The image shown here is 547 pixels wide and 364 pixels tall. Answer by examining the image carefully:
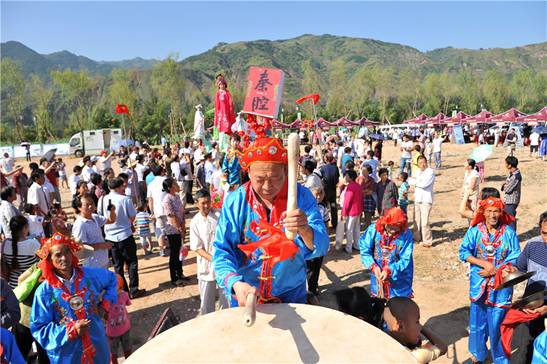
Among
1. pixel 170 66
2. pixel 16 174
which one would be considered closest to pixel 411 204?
pixel 16 174

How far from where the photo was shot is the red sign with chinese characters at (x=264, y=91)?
13.5ft

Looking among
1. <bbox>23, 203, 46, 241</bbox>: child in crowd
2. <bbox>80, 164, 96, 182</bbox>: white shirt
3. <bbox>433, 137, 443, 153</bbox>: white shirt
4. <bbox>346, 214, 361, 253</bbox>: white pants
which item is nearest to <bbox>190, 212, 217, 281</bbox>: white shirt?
<bbox>23, 203, 46, 241</bbox>: child in crowd

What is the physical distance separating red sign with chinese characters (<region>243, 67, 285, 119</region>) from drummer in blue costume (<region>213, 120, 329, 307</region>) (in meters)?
1.98

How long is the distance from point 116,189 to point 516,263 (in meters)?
5.74

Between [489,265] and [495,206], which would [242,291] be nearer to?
[489,265]

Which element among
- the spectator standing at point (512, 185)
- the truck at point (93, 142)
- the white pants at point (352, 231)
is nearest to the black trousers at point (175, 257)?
the white pants at point (352, 231)

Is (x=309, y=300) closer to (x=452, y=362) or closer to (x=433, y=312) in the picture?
(x=452, y=362)

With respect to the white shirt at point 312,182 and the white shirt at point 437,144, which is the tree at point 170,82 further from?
the white shirt at point 312,182

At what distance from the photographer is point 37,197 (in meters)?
7.73

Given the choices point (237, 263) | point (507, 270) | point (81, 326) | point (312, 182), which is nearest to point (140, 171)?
point (312, 182)

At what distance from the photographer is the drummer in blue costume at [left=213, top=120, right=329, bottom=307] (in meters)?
2.15

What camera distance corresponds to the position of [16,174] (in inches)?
414

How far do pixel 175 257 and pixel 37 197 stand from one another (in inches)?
143

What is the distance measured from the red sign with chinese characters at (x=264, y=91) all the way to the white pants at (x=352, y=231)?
4.37 metres
